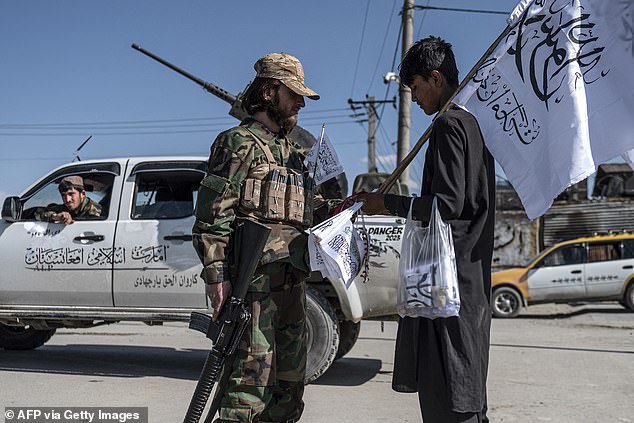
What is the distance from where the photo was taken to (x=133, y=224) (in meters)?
6.32

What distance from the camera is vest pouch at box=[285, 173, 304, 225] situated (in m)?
3.49

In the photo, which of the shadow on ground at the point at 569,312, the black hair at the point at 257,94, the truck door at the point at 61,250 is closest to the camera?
the black hair at the point at 257,94

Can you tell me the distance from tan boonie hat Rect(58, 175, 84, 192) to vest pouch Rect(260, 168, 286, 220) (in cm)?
365

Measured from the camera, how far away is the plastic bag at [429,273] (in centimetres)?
268

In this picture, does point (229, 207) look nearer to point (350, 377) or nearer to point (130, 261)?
point (130, 261)

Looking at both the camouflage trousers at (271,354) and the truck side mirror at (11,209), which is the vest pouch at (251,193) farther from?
the truck side mirror at (11,209)

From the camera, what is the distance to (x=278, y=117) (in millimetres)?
3590

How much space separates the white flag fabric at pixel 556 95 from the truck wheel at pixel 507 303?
37.5ft

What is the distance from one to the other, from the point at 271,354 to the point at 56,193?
4.12 m

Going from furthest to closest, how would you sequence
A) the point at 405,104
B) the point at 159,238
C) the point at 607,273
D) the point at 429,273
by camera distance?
the point at 405,104 → the point at 607,273 → the point at 159,238 → the point at 429,273

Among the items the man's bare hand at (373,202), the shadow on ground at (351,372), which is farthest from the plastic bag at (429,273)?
the shadow on ground at (351,372)

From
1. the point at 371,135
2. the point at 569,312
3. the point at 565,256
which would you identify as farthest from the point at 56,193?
the point at 371,135

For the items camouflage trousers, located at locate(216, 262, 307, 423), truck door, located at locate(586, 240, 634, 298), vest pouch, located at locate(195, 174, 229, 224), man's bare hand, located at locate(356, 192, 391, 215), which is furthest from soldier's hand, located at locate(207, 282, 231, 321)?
truck door, located at locate(586, 240, 634, 298)

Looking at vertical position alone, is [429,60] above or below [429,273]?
above
